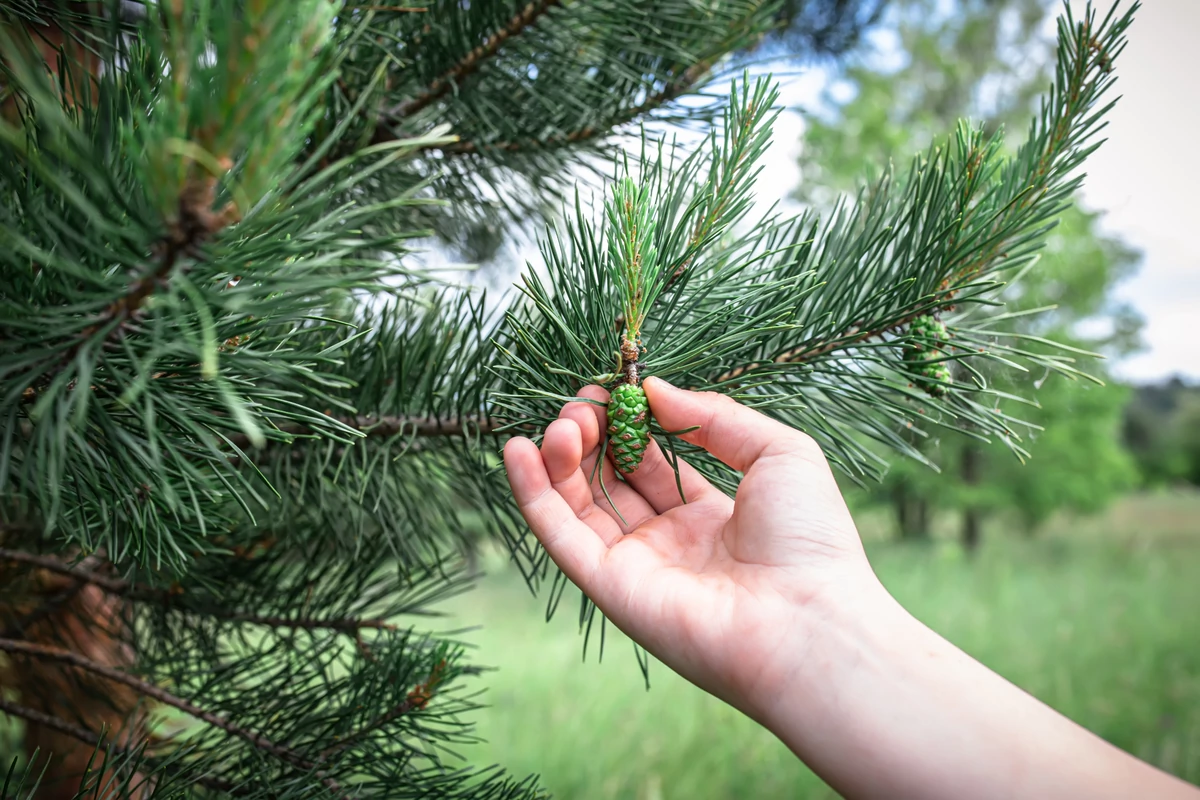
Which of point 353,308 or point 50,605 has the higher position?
point 353,308

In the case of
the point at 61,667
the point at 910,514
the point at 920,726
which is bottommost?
the point at 910,514

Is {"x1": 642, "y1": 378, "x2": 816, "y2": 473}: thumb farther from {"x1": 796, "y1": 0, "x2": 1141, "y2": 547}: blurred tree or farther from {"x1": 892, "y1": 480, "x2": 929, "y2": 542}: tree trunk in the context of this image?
{"x1": 892, "y1": 480, "x2": 929, "y2": 542}: tree trunk

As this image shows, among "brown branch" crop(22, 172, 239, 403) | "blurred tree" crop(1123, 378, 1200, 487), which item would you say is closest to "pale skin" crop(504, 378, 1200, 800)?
"brown branch" crop(22, 172, 239, 403)

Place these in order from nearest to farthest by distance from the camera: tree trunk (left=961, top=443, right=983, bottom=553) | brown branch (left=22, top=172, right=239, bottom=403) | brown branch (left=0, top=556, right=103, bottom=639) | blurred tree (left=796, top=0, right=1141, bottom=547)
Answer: brown branch (left=22, top=172, right=239, bottom=403) < brown branch (left=0, top=556, right=103, bottom=639) < blurred tree (left=796, top=0, right=1141, bottom=547) < tree trunk (left=961, top=443, right=983, bottom=553)

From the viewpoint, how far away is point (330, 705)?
1.54 ft

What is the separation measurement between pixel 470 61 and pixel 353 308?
0.68ft

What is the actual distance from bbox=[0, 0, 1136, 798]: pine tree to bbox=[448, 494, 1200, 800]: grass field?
3.14 feet

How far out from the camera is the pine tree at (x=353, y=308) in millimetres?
217

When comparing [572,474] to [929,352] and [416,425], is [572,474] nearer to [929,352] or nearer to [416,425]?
[416,425]

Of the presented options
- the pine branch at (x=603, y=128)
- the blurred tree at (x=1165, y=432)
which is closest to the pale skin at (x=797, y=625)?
the pine branch at (x=603, y=128)

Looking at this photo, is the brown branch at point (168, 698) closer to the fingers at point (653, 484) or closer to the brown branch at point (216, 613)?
the brown branch at point (216, 613)

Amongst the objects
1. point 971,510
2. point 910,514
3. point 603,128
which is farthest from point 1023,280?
point 603,128

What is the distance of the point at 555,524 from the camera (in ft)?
1.25

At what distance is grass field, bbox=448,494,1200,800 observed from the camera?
142 cm
